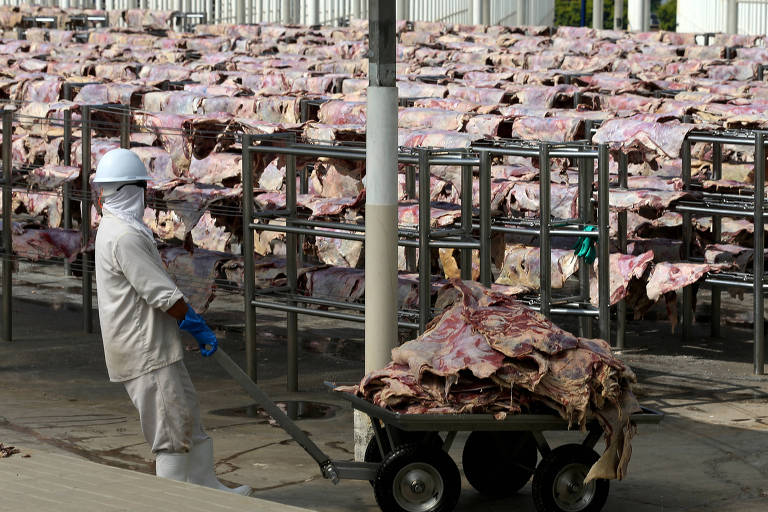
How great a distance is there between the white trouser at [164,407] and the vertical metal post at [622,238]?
4.49 metres

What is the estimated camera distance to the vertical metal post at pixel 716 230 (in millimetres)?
10773


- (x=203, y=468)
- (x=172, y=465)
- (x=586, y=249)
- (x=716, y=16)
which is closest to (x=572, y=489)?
(x=203, y=468)

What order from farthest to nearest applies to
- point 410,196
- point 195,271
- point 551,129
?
point 551,129 → point 195,271 → point 410,196

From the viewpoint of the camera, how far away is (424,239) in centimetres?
809

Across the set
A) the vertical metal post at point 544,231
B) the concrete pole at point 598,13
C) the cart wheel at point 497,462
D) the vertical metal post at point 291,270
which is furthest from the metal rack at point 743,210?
the concrete pole at point 598,13

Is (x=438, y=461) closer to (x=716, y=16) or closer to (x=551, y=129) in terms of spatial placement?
(x=551, y=129)

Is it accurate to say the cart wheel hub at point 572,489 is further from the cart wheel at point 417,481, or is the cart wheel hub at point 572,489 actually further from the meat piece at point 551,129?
the meat piece at point 551,129

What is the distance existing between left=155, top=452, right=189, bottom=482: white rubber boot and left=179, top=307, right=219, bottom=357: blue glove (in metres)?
0.50

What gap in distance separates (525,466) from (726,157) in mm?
5820

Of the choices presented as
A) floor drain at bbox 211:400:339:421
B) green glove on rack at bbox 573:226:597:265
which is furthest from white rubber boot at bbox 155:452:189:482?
green glove on rack at bbox 573:226:597:265

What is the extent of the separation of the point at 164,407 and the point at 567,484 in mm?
1781

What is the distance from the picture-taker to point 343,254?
9.67m

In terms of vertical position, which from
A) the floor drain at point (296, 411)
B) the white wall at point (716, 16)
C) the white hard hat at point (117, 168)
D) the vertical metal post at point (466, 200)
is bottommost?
the floor drain at point (296, 411)

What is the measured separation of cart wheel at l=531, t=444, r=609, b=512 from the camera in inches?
244
